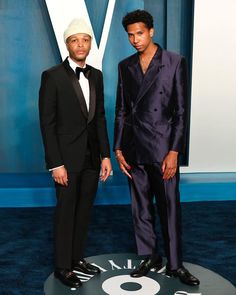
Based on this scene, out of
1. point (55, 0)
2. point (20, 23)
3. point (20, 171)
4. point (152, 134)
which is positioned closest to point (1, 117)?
point (20, 171)

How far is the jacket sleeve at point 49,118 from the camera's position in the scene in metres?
2.71

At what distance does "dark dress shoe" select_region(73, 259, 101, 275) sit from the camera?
308 centimetres

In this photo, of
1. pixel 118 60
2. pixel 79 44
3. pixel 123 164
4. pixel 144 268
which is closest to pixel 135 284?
pixel 144 268

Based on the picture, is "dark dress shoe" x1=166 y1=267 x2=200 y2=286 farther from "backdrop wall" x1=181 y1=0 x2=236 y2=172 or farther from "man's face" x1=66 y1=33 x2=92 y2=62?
"backdrop wall" x1=181 y1=0 x2=236 y2=172

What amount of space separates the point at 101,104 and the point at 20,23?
282cm

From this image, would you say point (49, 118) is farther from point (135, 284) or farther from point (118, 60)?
point (118, 60)

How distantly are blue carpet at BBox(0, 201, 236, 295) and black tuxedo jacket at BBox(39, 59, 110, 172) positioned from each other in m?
0.84

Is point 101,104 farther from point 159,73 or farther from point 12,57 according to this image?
point 12,57

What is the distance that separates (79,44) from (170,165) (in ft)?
2.79

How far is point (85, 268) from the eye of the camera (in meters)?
3.10

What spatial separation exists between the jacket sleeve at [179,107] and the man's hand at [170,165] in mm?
39

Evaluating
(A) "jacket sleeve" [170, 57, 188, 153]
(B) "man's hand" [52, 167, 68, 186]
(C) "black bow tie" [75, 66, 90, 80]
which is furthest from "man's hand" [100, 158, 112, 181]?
(C) "black bow tie" [75, 66, 90, 80]

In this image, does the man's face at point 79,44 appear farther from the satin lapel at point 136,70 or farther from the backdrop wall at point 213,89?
the backdrop wall at point 213,89

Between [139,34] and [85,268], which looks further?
[85,268]
